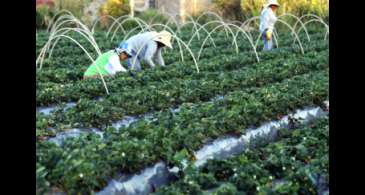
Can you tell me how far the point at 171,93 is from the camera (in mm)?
8180

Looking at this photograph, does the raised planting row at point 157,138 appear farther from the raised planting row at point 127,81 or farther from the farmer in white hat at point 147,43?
the farmer in white hat at point 147,43

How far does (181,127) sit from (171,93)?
72.5 inches

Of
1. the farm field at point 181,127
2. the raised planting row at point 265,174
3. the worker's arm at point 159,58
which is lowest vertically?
the raised planting row at point 265,174

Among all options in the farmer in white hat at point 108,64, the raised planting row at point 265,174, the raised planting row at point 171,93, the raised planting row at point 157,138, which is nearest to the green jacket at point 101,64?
the farmer in white hat at point 108,64

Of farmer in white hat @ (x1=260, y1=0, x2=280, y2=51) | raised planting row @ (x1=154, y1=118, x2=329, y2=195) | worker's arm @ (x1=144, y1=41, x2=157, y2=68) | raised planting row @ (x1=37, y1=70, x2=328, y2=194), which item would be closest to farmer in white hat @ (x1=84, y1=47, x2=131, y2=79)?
worker's arm @ (x1=144, y1=41, x2=157, y2=68)

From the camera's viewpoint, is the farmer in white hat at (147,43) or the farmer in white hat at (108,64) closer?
the farmer in white hat at (108,64)

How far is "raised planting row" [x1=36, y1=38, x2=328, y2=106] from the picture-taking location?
27.0ft

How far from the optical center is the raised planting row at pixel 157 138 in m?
4.83

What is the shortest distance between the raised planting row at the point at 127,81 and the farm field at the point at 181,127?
2 centimetres

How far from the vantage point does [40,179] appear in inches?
178

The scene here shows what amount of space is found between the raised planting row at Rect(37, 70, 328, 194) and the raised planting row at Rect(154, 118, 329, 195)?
432mm
